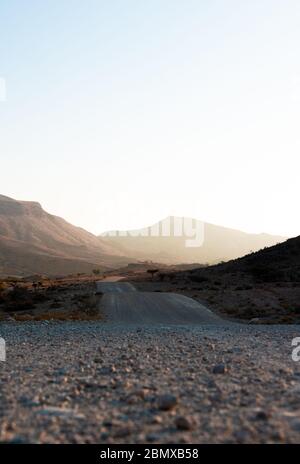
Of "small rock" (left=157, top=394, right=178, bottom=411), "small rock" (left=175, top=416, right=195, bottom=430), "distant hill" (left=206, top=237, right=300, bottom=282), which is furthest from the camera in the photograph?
"distant hill" (left=206, top=237, right=300, bottom=282)

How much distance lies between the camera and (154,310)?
3228cm

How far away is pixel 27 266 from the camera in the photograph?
160 m

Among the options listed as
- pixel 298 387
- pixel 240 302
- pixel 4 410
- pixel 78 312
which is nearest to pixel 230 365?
pixel 298 387

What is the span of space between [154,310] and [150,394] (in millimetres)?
24413

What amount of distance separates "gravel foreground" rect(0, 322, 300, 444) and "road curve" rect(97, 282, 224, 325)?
12.8 m

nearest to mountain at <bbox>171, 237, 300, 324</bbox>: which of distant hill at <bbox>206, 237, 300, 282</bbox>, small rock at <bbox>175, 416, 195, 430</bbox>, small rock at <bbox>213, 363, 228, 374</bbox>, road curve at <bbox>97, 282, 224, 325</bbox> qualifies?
distant hill at <bbox>206, 237, 300, 282</bbox>

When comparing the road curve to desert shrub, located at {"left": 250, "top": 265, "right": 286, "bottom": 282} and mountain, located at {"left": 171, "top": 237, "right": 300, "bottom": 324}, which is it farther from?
desert shrub, located at {"left": 250, "top": 265, "right": 286, "bottom": 282}

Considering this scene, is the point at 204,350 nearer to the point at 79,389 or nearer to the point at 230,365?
the point at 230,365

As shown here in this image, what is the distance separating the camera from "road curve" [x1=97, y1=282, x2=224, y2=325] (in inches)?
1098

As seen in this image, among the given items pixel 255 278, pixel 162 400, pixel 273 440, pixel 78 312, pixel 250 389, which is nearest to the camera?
pixel 273 440

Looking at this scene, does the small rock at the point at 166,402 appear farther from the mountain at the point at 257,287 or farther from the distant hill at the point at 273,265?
the distant hill at the point at 273,265

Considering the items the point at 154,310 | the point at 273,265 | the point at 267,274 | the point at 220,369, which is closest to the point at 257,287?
the point at 267,274

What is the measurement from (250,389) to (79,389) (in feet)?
8.43

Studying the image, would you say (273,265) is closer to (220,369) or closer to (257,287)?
(257,287)
